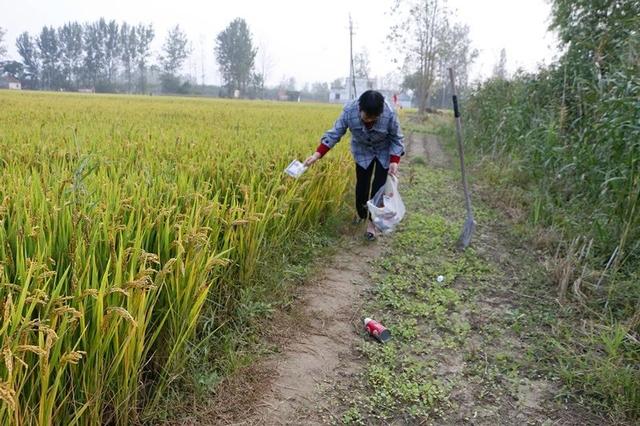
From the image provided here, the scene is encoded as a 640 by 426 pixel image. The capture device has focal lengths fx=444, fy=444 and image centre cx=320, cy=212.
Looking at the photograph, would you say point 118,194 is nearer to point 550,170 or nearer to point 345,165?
point 345,165

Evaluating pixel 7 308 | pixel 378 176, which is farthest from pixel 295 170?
pixel 7 308

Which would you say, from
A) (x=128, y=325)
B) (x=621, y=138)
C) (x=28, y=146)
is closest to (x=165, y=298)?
(x=128, y=325)

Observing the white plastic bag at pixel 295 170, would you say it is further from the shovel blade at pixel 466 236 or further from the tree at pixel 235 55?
the tree at pixel 235 55

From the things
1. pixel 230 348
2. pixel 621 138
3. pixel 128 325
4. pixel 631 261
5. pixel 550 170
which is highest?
pixel 621 138

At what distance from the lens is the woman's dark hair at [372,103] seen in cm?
357

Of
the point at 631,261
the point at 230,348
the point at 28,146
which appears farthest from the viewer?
the point at 28,146

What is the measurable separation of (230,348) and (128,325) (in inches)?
30.4

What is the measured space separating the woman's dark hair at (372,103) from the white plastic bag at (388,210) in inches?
24.9

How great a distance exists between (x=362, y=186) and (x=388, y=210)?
0.59 meters

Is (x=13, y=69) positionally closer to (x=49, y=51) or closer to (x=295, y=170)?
(x=49, y=51)

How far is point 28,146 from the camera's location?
3.51m

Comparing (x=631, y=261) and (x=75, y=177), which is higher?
(x=75, y=177)

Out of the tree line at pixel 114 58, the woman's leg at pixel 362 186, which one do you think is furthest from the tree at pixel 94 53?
the woman's leg at pixel 362 186

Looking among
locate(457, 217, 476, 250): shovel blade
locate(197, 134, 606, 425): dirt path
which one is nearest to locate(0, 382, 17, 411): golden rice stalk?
locate(197, 134, 606, 425): dirt path
